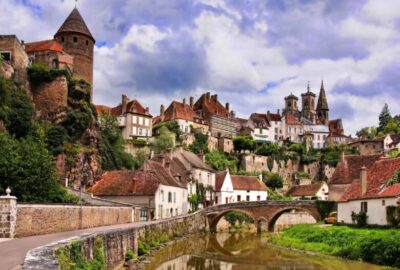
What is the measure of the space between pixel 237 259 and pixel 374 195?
9.60 meters

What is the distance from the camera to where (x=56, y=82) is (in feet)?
174

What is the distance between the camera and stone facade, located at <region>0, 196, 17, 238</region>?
64.6 ft

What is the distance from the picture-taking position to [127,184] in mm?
43188

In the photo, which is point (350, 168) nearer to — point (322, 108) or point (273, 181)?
point (273, 181)

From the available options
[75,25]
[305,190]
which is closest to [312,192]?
[305,190]

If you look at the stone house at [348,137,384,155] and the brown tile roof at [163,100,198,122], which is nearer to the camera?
the brown tile roof at [163,100,198,122]

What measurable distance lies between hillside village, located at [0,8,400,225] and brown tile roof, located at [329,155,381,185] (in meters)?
0.11

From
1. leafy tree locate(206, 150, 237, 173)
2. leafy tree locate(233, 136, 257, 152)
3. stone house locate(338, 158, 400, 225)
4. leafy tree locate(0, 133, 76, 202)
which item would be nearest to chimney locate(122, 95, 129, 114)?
leafy tree locate(206, 150, 237, 173)

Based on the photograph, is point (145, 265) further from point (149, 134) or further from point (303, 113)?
point (303, 113)

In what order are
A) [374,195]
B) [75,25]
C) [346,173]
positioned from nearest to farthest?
[374,195]
[346,173]
[75,25]

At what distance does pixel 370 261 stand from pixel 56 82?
37.1 meters

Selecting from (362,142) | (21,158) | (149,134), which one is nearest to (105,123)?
(149,134)

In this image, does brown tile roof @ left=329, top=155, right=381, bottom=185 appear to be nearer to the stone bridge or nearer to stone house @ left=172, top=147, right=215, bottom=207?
the stone bridge

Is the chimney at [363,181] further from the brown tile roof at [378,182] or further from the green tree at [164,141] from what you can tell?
the green tree at [164,141]
